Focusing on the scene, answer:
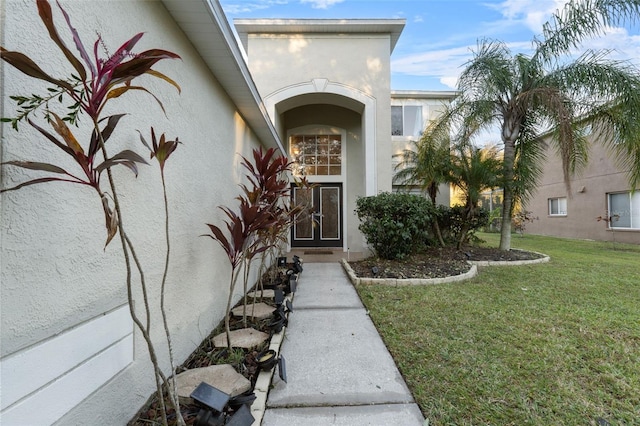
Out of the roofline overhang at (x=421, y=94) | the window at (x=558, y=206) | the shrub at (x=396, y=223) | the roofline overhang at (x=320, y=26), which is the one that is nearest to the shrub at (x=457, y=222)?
the shrub at (x=396, y=223)

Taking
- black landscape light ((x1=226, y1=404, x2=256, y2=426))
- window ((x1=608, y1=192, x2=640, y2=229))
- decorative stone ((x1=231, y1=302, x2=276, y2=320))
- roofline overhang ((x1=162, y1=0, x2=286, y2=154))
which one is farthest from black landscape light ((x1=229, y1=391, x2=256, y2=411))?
window ((x1=608, y1=192, x2=640, y2=229))

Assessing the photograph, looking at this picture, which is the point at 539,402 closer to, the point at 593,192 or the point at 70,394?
the point at 70,394

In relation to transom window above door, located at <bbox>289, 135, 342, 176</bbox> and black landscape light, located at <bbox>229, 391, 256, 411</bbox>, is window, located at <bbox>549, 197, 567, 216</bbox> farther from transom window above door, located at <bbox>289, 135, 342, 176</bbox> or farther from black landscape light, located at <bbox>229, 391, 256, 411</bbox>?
black landscape light, located at <bbox>229, 391, 256, 411</bbox>

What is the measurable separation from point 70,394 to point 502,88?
9345 millimetres

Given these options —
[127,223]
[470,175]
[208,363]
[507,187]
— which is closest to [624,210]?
[507,187]

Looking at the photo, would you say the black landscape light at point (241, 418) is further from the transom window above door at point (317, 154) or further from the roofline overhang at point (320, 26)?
the roofline overhang at point (320, 26)

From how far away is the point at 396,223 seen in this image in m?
6.38

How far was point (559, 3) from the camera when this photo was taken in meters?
6.66

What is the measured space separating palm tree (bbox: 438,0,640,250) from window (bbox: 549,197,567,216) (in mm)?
9062

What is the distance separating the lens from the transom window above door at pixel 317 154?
10062mm

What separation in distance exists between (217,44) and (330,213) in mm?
7619

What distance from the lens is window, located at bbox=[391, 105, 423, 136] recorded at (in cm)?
1180

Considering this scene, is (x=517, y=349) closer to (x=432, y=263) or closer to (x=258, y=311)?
(x=258, y=311)

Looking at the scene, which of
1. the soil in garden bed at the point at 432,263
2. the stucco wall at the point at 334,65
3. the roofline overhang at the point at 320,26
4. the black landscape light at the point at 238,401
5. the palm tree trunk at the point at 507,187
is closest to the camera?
the black landscape light at the point at 238,401
